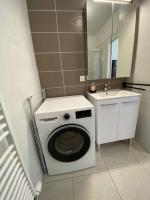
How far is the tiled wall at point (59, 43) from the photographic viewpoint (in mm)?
1459

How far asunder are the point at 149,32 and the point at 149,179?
1790mm

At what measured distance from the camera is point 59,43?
1587mm

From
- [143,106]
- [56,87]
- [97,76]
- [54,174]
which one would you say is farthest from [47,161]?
[143,106]

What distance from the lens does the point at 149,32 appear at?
1369 mm

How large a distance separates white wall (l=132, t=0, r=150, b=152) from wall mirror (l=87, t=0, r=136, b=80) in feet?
0.35

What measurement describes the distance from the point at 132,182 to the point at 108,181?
267 mm

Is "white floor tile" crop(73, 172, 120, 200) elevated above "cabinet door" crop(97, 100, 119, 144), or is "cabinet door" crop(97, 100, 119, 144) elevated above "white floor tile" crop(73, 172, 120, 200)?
"cabinet door" crop(97, 100, 119, 144)

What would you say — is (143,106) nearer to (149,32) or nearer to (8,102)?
(149,32)

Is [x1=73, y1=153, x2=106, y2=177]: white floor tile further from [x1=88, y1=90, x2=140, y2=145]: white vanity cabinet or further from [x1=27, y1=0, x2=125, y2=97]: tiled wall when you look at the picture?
[x1=27, y1=0, x2=125, y2=97]: tiled wall

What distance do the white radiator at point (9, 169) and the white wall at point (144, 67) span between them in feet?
5.46

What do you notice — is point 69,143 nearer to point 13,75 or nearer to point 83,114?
point 83,114

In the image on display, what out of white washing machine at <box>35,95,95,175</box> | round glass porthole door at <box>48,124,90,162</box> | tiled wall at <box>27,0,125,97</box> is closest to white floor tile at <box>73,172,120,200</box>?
white washing machine at <box>35,95,95,175</box>

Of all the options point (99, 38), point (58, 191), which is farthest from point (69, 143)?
point (99, 38)

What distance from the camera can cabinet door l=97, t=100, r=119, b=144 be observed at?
143 centimetres
